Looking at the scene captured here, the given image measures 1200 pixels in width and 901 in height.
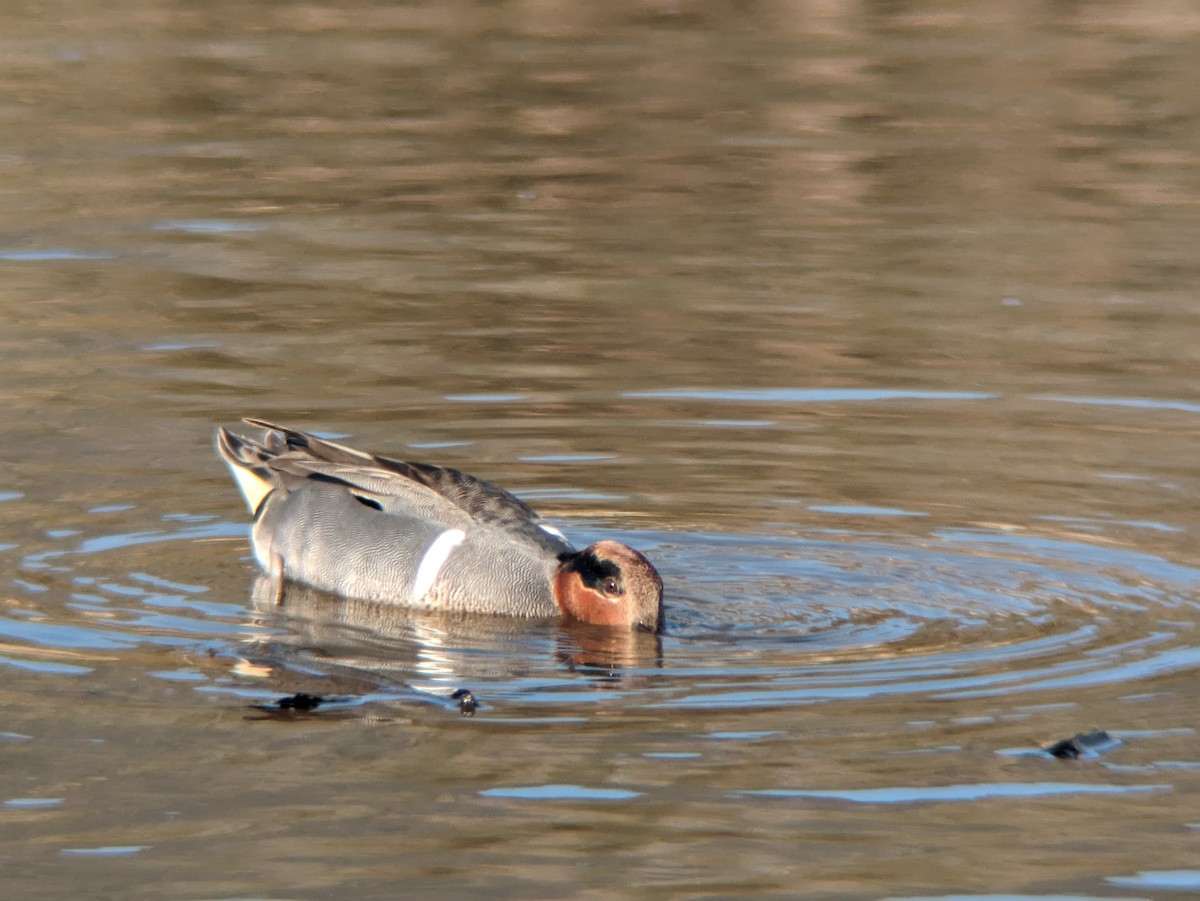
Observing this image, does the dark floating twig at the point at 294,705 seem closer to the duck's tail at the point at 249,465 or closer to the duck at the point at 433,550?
the duck at the point at 433,550

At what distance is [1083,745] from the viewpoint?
22.7 feet

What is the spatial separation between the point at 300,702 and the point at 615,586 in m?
1.67

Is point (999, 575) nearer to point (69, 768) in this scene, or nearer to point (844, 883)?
point (844, 883)

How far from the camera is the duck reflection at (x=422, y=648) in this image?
25.9ft

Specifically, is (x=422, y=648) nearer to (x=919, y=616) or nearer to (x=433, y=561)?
(x=433, y=561)

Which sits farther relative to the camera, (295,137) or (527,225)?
(295,137)

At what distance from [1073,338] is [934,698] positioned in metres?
6.26

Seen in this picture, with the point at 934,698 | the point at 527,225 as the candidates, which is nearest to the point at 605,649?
the point at 934,698

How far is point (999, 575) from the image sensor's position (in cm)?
915

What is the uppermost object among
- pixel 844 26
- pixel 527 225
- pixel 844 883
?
pixel 844 26

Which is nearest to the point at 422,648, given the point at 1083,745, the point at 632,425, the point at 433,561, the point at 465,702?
the point at 433,561

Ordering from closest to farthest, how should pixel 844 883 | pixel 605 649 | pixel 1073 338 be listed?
pixel 844 883, pixel 605 649, pixel 1073 338

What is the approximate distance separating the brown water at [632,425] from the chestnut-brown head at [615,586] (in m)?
0.14

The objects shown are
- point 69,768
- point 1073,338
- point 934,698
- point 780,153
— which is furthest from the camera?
point 780,153
